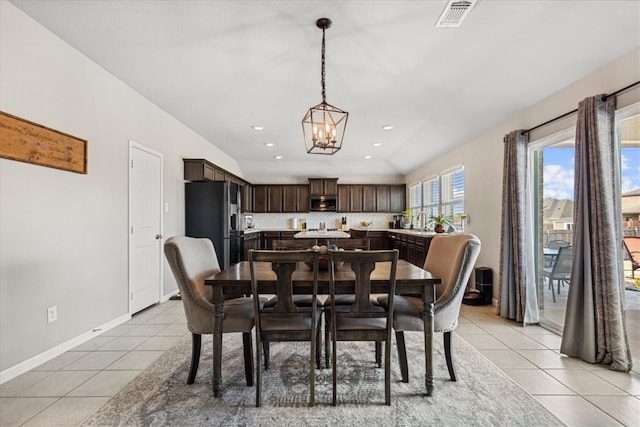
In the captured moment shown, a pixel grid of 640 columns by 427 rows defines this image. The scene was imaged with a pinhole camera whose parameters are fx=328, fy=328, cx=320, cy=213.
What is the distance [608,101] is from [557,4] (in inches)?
34.6

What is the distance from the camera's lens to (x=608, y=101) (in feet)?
8.42

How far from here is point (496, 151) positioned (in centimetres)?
430

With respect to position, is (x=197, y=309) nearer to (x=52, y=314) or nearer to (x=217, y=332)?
(x=217, y=332)

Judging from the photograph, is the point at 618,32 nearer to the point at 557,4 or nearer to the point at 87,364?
the point at 557,4

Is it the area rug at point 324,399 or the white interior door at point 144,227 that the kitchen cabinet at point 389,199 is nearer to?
the white interior door at point 144,227

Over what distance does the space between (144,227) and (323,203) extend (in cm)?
550

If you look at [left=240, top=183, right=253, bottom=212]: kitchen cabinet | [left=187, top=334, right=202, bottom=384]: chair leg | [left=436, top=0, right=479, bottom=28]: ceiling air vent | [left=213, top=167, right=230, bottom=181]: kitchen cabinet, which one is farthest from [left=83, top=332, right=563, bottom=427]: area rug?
[left=240, top=183, right=253, bottom=212]: kitchen cabinet

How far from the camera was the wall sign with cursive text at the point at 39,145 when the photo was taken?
2.37 metres

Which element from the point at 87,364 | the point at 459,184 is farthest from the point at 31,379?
the point at 459,184


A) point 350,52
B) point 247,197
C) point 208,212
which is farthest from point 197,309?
point 247,197

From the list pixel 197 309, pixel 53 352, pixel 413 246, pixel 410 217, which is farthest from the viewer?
pixel 410 217

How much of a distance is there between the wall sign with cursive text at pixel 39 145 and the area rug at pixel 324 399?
189 centimetres

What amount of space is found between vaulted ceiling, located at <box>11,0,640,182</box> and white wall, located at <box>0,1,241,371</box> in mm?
268

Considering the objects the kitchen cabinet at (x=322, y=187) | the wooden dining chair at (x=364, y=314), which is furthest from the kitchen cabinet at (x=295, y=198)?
the wooden dining chair at (x=364, y=314)
